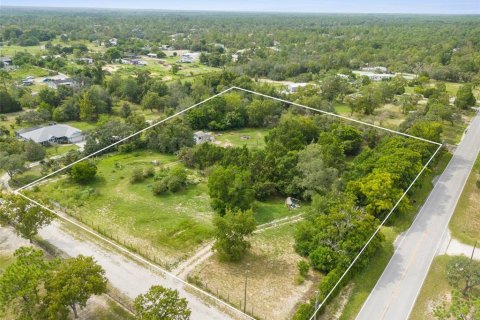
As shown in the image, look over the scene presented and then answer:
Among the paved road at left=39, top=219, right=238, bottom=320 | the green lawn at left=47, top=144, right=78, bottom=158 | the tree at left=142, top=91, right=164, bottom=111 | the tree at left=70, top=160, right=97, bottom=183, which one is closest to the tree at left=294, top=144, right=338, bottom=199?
the paved road at left=39, top=219, right=238, bottom=320

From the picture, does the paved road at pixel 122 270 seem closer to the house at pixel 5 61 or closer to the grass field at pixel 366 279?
the grass field at pixel 366 279

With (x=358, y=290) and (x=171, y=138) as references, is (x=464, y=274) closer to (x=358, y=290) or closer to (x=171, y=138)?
(x=358, y=290)

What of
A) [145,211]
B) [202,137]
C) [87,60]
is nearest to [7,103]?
[202,137]

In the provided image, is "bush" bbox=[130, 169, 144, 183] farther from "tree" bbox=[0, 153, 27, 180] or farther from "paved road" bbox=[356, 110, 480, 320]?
"paved road" bbox=[356, 110, 480, 320]

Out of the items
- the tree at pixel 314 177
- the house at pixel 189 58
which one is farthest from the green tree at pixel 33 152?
the house at pixel 189 58

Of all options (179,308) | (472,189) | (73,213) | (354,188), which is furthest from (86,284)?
(472,189)

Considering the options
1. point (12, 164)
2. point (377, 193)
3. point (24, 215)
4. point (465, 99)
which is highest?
point (377, 193)
